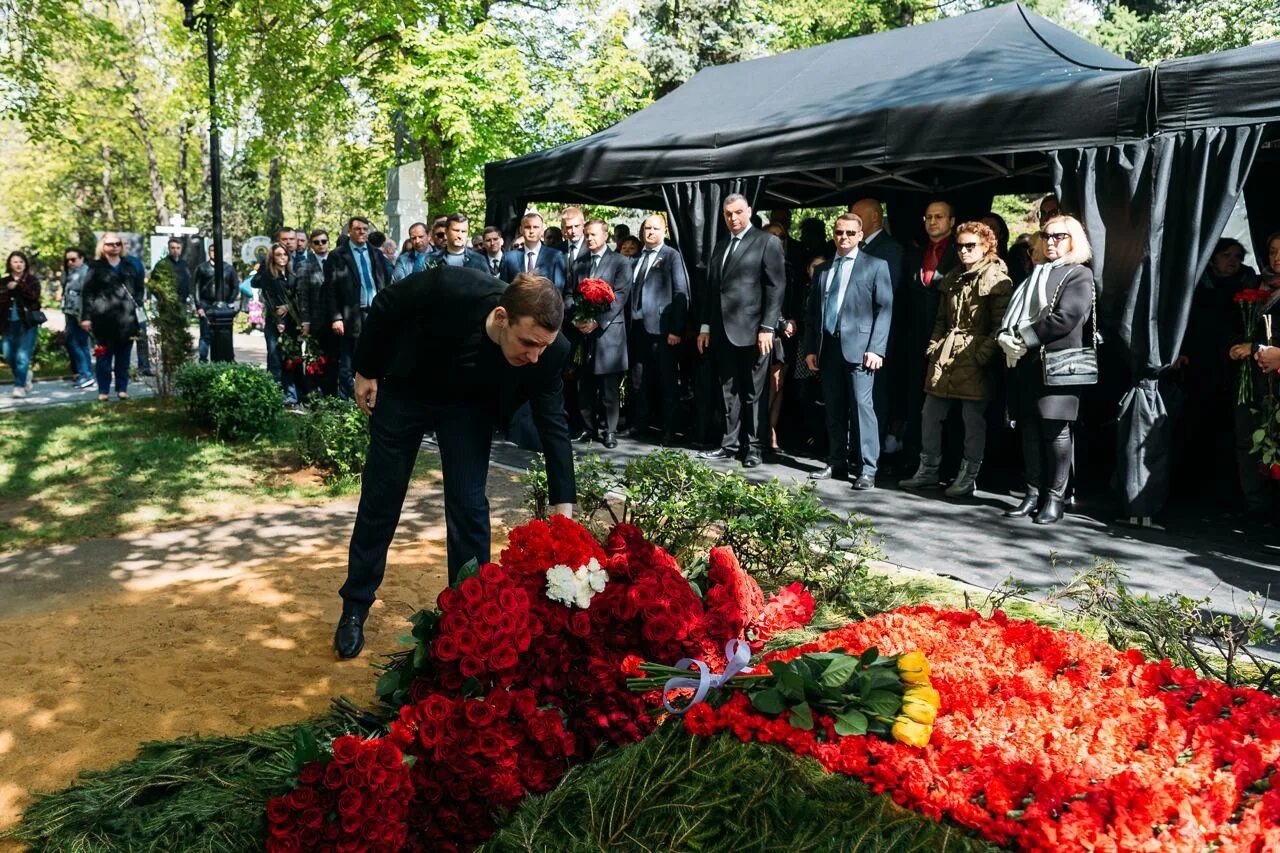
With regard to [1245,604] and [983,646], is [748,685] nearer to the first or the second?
[983,646]

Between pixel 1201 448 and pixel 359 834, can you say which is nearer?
pixel 359 834

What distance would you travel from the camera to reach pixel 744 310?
8.78 metres

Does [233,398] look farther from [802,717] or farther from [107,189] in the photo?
[107,189]

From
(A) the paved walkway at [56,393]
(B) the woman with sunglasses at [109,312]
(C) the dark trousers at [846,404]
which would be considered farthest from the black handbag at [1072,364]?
(A) the paved walkway at [56,393]

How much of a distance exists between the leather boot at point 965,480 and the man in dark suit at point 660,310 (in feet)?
10.1

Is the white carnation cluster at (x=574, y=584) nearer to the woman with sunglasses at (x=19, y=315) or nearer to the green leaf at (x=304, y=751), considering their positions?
the green leaf at (x=304, y=751)

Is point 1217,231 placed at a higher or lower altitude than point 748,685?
higher

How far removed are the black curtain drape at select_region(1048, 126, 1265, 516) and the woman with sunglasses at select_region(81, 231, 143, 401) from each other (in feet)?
34.1

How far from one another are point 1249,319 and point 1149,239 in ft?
2.69

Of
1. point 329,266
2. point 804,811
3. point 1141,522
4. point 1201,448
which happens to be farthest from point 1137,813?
point 329,266

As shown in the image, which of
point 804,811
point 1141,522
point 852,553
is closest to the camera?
point 804,811

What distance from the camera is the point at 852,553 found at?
5.04 m

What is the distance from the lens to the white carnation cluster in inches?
114

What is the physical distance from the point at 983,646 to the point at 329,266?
999 cm
